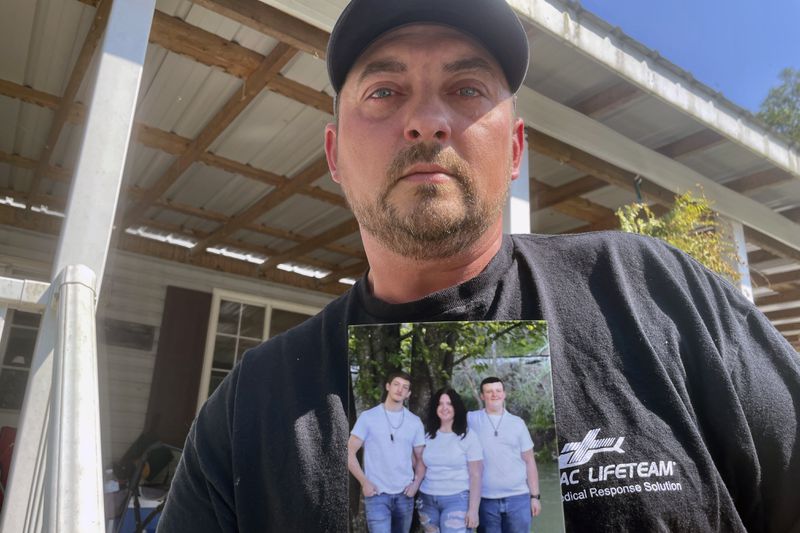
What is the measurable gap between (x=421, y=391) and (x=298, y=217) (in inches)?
217

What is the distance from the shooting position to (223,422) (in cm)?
86

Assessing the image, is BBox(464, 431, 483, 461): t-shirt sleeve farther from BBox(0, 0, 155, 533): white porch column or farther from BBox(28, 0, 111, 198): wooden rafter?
BBox(28, 0, 111, 198): wooden rafter

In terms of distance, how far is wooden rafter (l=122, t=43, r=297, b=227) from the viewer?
3.36m

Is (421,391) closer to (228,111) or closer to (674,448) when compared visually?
(674,448)

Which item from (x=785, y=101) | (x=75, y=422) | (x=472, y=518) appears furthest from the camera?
(x=785, y=101)

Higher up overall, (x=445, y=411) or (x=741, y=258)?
(x=741, y=258)

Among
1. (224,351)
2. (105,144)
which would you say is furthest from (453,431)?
(224,351)

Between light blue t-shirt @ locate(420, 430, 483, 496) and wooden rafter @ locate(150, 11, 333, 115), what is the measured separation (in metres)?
3.18

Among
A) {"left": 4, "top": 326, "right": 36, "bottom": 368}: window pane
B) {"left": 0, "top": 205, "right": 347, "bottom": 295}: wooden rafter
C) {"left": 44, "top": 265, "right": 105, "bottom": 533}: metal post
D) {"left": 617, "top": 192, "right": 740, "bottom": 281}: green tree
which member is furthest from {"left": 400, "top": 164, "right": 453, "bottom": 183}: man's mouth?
{"left": 4, "top": 326, "right": 36, "bottom": 368}: window pane

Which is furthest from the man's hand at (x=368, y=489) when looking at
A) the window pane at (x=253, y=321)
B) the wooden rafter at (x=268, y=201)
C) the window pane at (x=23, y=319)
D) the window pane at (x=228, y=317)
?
the window pane at (x=253, y=321)

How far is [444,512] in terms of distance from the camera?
58 cm

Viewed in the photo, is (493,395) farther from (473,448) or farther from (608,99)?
(608,99)

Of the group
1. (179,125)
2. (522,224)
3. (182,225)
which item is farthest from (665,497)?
(182,225)

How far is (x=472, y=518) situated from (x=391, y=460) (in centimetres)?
10
